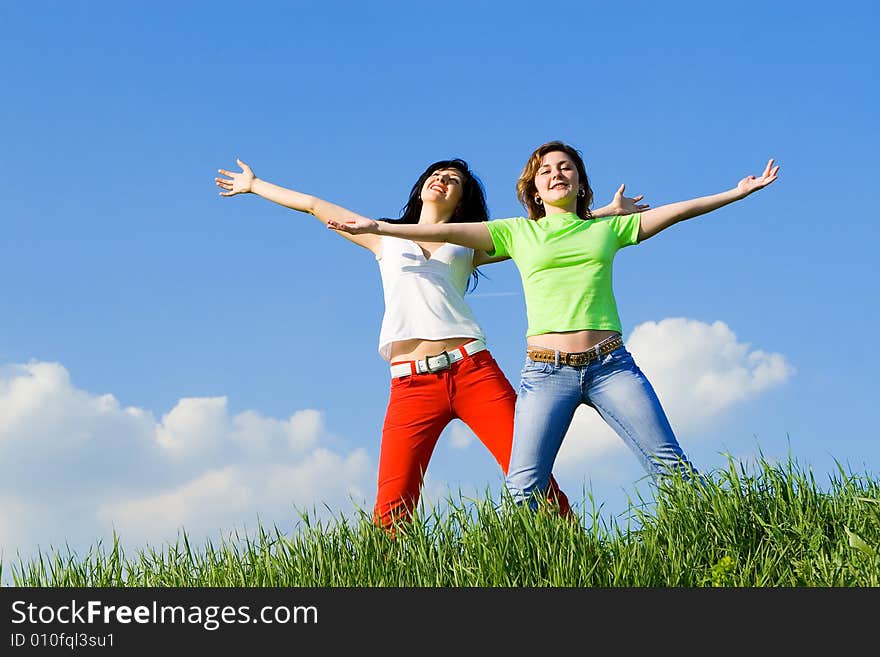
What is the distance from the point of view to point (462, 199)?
6.21m

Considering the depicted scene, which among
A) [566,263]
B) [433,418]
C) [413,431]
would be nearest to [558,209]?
[566,263]

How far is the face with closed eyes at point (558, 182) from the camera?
5445 mm

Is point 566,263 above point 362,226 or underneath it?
underneath

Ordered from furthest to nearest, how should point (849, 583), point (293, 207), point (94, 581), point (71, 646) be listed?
point (293, 207), point (94, 581), point (849, 583), point (71, 646)

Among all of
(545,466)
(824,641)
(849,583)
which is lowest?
(824,641)

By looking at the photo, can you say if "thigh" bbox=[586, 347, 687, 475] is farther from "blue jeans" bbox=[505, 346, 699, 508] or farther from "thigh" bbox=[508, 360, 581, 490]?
"thigh" bbox=[508, 360, 581, 490]

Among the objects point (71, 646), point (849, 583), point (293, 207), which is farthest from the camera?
point (293, 207)

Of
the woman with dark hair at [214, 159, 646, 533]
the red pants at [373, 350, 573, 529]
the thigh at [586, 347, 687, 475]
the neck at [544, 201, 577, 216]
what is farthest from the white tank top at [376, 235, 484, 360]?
the thigh at [586, 347, 687, 475]

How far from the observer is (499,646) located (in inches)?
138

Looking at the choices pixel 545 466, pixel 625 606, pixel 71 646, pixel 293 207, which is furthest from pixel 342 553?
pixel 293 207

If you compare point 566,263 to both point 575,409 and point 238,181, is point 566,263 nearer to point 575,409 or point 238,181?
point 575,409

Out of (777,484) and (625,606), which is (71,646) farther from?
(777,484)

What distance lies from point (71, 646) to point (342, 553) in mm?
1552

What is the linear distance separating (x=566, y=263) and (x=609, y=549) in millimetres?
1541
